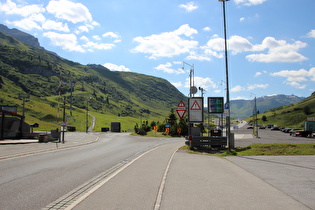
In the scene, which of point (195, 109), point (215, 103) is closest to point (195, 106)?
point (195, 109)

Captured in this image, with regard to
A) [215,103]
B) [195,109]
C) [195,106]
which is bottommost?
[195,109]

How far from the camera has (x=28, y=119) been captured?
115 metres

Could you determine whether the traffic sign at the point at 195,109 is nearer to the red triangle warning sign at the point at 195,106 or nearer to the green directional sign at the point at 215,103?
the red triangle warning sign at the point at 195,106

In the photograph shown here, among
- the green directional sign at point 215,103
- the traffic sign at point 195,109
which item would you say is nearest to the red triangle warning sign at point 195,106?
the traffic sign at point 195,109

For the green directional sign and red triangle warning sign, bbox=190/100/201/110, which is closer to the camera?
red triangle warning sign, bbox=190/100/201/110

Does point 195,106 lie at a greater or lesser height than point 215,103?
lesser

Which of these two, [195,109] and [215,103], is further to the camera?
[215,103]

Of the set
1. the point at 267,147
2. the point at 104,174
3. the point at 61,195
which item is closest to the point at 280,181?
the point at 104,174

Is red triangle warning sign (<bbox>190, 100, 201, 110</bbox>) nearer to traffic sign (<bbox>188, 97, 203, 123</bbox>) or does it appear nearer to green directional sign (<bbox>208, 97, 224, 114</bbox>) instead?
traffic sign (<bbox>188, 97, 203, 123</bbox>)

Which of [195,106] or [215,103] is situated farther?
[215,103]

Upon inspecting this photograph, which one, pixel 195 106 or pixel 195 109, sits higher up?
pixel 195 106

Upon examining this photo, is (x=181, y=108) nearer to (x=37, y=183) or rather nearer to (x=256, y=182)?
(x=256, y=182)

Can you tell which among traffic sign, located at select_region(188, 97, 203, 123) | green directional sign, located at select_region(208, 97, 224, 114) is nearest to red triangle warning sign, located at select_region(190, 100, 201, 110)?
traffic sign, located at select_region(188, 97, 203, 123)

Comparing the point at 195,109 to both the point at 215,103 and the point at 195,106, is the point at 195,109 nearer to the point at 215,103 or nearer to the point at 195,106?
the point at 195,106
